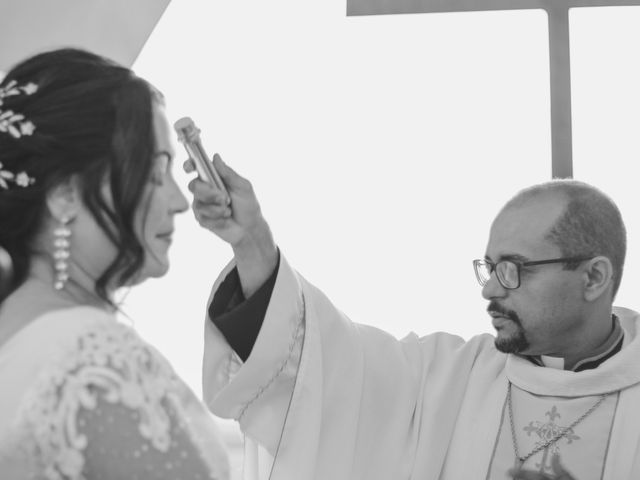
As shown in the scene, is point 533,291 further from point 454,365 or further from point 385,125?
point 385,125

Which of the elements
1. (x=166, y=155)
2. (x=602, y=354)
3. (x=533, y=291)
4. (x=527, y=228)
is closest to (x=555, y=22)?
(x=527, y=228)

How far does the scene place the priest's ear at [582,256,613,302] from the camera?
Answer: 10.1 ft

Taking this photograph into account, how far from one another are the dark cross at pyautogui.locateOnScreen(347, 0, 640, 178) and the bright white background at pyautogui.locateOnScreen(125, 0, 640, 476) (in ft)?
2.43

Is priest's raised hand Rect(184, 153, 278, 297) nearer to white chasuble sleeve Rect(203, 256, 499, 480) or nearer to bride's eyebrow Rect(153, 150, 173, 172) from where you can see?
white chasuble sleeve Rect(203, 256, 499, 480)

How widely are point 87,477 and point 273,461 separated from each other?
1.58 m

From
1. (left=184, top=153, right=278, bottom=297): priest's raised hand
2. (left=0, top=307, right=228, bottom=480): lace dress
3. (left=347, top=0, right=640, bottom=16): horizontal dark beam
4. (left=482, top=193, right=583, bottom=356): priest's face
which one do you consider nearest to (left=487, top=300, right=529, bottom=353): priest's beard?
(left=482, top=193, right=583, bottom=356): priest's face

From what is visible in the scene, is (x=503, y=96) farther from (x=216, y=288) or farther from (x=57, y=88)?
(x=57, y=88)

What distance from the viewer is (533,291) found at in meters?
3.06

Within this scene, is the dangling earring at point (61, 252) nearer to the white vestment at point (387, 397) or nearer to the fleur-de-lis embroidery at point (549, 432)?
the white vestment at point (387, 397)

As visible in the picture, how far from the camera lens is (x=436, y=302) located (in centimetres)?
471

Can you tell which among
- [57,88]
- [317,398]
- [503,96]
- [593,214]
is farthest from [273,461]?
[503,96]

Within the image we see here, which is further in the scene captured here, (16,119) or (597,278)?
(597,278)

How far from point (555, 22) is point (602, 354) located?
4.39 ft

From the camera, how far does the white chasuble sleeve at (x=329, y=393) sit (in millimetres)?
2754
